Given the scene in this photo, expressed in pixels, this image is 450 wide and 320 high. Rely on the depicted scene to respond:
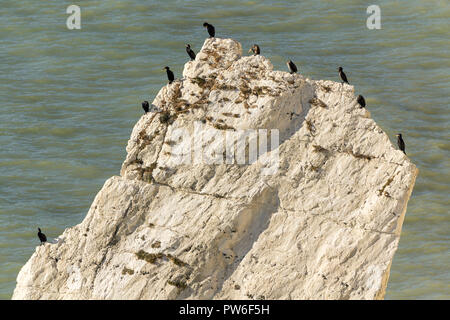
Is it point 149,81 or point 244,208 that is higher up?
point 244,208

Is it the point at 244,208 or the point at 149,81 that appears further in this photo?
the point at 149,81

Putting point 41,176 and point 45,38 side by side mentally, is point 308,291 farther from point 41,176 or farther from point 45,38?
Result: point 45,38

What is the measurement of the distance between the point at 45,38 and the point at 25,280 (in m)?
49.1

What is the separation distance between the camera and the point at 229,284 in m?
28.3

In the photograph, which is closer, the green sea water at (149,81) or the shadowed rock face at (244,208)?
the shadowed rock face at (244,208)

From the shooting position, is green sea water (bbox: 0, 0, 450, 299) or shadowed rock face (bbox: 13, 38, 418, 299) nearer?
shadowed rock face (bbox: 13, 38, 418, 299)

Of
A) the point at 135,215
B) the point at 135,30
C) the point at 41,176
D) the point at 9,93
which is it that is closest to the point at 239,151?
the point at 135,215

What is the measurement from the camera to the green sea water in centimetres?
5388

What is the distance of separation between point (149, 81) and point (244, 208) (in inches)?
1657

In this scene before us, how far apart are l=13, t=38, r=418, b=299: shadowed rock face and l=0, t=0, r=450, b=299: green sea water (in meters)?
19.2

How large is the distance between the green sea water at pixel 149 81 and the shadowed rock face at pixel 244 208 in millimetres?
19218

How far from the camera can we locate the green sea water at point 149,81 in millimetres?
53875

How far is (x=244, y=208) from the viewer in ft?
94.2

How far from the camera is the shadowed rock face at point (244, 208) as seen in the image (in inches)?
1086
